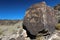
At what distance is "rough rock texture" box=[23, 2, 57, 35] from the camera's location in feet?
49.4

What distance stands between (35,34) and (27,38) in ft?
2.97

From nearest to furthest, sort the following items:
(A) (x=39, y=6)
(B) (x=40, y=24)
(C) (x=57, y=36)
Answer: (C) (x=57, y=36)
(B) (x=40, y=24)
(A) (x=39, y=6)

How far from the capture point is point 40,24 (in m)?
15.0

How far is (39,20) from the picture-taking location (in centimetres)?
1505

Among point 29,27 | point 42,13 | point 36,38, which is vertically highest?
point 42,13

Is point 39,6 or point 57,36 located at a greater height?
point 39,6

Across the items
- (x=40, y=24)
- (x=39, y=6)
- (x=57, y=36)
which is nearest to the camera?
(x=57, y=36)

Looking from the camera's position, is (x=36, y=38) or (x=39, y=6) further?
(x=39, y=6)

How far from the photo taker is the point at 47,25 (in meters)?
15.2

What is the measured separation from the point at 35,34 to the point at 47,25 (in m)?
1.48

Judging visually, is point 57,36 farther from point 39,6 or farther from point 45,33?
point 39,6

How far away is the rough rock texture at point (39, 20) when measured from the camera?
15.0m

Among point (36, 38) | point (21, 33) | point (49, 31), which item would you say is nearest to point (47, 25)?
point (49, 31)

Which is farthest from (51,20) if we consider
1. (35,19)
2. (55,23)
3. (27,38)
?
(27,38)
